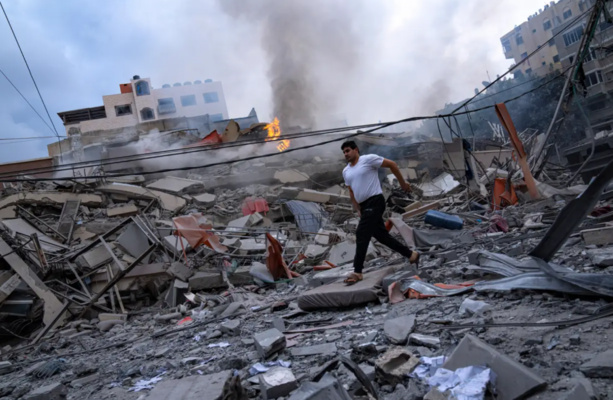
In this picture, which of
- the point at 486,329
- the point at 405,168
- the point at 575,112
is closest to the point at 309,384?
the point at 486,329

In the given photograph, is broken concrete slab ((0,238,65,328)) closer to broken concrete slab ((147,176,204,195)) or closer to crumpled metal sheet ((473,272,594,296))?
crumpled metal sheet ((473,272,594,296))

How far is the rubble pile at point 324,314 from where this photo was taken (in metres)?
2.09

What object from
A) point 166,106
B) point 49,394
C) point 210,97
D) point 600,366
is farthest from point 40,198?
point 210,97

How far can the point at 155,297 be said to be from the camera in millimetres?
8344

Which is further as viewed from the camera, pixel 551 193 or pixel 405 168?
pixel 405 168

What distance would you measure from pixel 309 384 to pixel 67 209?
46.2 ft

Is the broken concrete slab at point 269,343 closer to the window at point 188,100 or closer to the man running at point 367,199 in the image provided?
the man running at point 367,199

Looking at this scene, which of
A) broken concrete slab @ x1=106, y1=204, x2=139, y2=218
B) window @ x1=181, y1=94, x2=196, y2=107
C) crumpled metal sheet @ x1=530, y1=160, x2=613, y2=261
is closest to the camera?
crumpled metal sheet @ x1=530, y1=160, x2=613, y2=261

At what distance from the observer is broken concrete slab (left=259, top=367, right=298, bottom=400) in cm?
227

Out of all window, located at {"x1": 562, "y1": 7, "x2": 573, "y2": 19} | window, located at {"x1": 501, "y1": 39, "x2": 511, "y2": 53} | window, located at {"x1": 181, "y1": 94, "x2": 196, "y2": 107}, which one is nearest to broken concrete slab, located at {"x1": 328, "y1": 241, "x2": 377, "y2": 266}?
window, located at {"x1": 181, "y1": 94, "x2": 196, "y2": 107}

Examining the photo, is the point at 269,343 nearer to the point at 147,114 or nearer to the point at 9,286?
the point at 9,286

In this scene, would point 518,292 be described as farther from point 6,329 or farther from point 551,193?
point 551,193

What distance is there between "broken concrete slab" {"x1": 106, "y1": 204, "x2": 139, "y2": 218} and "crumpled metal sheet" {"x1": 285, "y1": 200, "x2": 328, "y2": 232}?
506 cm

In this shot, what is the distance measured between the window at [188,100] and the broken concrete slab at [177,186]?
30.1 meters
